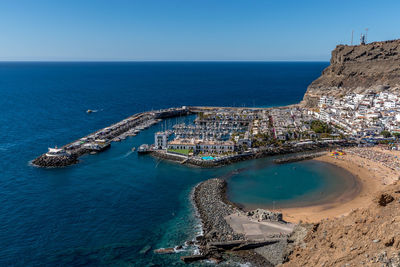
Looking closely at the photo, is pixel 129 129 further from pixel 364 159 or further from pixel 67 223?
pixel 364 159

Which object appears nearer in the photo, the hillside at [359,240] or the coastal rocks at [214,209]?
the hillside at [359,240]

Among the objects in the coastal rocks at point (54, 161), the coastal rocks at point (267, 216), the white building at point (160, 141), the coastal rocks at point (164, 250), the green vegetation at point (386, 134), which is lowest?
the coastal rocks at point (164, 250)

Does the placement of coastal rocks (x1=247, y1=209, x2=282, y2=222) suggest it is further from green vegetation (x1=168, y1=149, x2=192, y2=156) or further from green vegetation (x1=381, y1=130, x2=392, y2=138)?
green vegetation (x1=381, y1=130, x2=392, y2=138)

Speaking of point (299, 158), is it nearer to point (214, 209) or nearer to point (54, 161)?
point (214, 209)

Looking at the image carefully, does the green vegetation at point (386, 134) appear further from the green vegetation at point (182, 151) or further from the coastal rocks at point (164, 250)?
the coastal rocks at point (164, 250)

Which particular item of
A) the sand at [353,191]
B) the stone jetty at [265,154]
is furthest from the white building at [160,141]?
the sand at [353,191]

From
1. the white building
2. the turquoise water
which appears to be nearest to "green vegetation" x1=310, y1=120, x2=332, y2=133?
the turquoise water

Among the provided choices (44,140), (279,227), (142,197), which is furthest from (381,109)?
(44,140)
